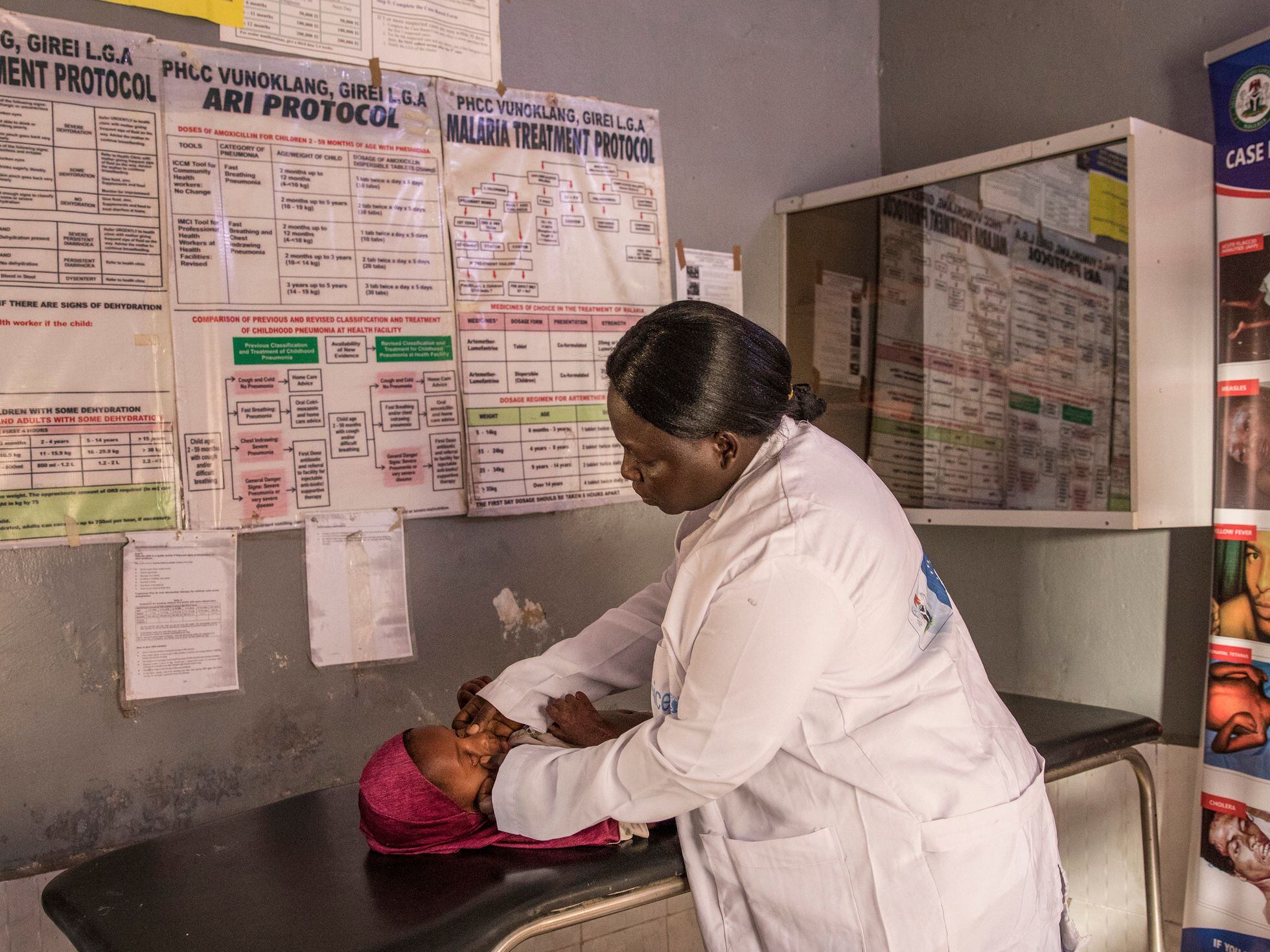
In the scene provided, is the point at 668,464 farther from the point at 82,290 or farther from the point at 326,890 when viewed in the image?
the point at 82,290

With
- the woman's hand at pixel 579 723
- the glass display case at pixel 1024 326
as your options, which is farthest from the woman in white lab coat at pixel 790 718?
the glass display case at pixel 1024 326

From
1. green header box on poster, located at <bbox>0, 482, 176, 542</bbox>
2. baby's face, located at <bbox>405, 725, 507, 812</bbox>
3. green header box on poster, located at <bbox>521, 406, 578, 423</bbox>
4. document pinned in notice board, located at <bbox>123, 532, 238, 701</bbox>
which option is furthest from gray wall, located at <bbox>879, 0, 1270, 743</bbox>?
green header box on poster, located at <bbox>0, 482, 176, 542</bbox>

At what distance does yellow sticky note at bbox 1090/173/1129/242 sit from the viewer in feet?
6.87

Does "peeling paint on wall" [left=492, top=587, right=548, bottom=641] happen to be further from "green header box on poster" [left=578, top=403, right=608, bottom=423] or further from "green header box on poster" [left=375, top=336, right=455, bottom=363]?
"green header box on poster" [left=375, top=336, right=455, bottom=363]

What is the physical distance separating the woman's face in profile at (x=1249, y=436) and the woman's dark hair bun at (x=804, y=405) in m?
1.09

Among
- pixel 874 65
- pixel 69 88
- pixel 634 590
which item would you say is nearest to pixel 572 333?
pixel 634 590

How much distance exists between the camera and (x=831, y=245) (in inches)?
105

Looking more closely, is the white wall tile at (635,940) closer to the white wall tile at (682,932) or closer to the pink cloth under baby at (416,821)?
the white wall tile at (682,932)

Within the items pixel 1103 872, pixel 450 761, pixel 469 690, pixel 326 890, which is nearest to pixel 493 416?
pixel 469 690

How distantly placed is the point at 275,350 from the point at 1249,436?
193 centimetres

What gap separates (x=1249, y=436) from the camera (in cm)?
205

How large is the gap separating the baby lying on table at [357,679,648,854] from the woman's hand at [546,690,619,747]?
14 millimetres

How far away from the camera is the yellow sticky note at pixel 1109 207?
2094mm

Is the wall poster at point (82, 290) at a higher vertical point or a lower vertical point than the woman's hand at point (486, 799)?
higher
